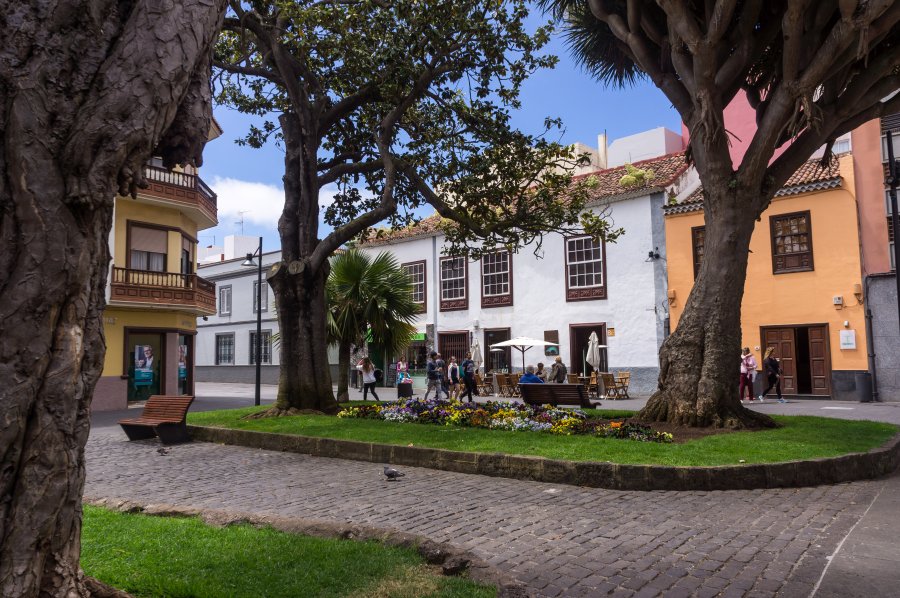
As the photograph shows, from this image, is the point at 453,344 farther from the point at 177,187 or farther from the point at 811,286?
the point at 811,286

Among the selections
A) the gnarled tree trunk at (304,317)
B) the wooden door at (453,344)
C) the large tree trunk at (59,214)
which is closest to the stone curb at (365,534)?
the large tree trunk at (59,214)

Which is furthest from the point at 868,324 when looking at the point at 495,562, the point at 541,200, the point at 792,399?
the point at 495,562

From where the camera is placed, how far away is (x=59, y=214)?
2537 mm

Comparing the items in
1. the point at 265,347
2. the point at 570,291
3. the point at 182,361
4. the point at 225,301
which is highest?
the point at 225,301

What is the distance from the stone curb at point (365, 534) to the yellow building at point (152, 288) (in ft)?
59.2

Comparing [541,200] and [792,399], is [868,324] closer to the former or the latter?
[792,399]

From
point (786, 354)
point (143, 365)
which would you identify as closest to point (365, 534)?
point (786, 354)

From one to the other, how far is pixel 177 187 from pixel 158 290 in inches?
147

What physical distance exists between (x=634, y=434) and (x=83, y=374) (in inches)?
312

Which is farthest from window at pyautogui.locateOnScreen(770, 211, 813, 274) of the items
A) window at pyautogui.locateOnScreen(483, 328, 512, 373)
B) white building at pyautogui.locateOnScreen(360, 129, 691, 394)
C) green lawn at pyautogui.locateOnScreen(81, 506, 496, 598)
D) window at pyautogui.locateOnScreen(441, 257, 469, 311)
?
green lawn at pyautogui.locateOnScreen(81, 506, 496, 598)

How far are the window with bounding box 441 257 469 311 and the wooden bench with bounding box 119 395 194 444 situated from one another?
62.0 ft

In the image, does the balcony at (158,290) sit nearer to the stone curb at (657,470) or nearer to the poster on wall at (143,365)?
the poster on wall at (143,365)

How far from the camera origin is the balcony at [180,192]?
23.1m

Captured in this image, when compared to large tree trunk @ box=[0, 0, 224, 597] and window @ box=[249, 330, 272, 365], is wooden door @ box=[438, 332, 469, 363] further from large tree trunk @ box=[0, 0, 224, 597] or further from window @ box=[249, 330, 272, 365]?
large tree trunk @ box=[0, 0, 224, 597]
